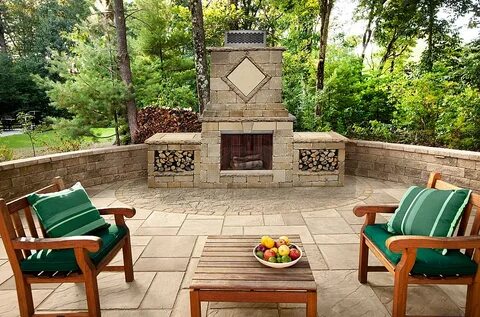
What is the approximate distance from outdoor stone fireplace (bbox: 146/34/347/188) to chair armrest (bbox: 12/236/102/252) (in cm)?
350

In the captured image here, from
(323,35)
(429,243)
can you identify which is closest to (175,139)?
(429,243)

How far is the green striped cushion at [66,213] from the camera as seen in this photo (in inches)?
90.2

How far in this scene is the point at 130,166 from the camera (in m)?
6.21

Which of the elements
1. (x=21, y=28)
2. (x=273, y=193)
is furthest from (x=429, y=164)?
(x=21, y=28)

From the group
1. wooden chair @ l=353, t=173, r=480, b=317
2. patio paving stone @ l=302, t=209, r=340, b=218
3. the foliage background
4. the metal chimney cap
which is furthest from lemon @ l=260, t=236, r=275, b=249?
the foliage background

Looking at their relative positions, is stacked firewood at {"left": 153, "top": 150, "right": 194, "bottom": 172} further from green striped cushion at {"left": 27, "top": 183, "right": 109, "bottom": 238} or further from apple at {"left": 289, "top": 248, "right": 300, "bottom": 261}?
apple at {"left": 289, "top": 248, "right": 300, "bottom": 261}

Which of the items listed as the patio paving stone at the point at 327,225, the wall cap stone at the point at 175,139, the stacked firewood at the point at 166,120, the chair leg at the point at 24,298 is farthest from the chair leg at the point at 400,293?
the stacked firewood at the point at 166,120

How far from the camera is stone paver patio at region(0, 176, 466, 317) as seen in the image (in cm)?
245

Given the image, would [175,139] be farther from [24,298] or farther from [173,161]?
[24,298]

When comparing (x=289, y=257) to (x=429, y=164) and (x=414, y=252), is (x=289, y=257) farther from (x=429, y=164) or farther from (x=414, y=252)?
(x=429, y=164)

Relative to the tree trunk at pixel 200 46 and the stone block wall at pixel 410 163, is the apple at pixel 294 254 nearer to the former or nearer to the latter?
the stone block wall at pixel 410 163

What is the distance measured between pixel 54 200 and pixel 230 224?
2.15 m

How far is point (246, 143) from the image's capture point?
5730 millimetres

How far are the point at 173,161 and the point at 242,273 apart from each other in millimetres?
3862
